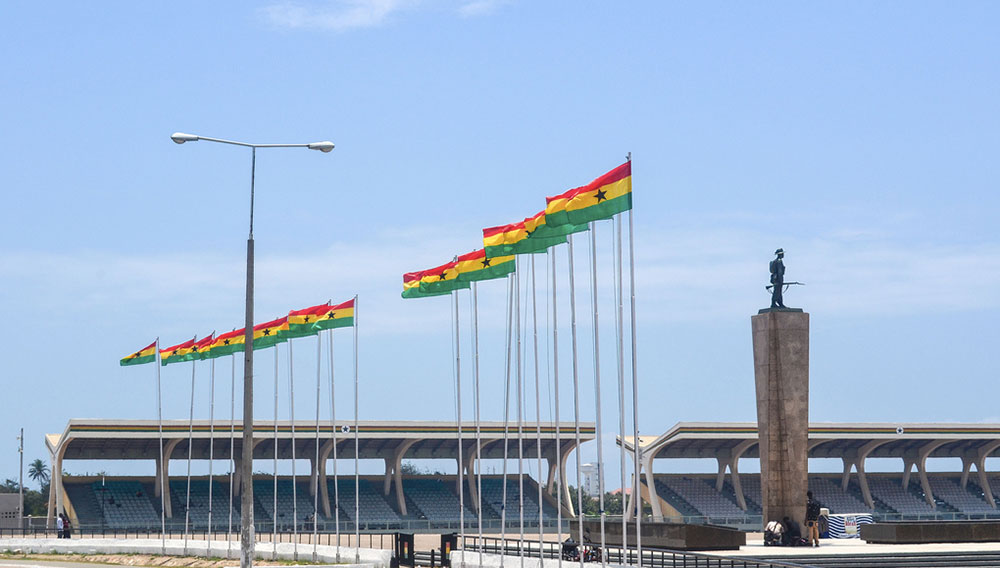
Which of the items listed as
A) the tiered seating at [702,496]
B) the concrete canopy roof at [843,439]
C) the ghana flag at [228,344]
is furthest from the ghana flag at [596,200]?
the tiered seating at [702,496]

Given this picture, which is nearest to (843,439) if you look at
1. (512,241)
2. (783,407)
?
(783,407)

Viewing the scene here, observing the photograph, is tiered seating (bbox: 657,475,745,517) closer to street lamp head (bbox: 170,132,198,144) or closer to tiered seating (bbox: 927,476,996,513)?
tiered seating (bbox: 927,476,996,513)

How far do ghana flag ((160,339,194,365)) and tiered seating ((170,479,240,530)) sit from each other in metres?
24.9

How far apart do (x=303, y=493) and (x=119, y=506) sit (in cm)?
1202

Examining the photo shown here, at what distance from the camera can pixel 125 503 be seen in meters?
79.9

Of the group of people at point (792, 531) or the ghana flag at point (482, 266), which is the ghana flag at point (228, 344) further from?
the group of people at point (792, 531)

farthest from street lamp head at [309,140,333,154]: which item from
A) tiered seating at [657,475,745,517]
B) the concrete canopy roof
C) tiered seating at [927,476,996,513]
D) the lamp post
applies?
tiered seating at [927,476,996,513]

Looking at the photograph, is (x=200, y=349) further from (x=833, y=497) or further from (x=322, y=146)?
(x=833, y=497)

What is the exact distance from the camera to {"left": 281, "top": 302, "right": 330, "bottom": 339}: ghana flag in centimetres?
4606

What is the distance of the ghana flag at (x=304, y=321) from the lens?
46.1 metres

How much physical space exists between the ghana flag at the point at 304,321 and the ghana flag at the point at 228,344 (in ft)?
9.35

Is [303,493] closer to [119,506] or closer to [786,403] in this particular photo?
[119,506]

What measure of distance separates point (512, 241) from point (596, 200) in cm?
531

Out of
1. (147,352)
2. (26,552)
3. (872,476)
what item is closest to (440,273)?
(147,352)
